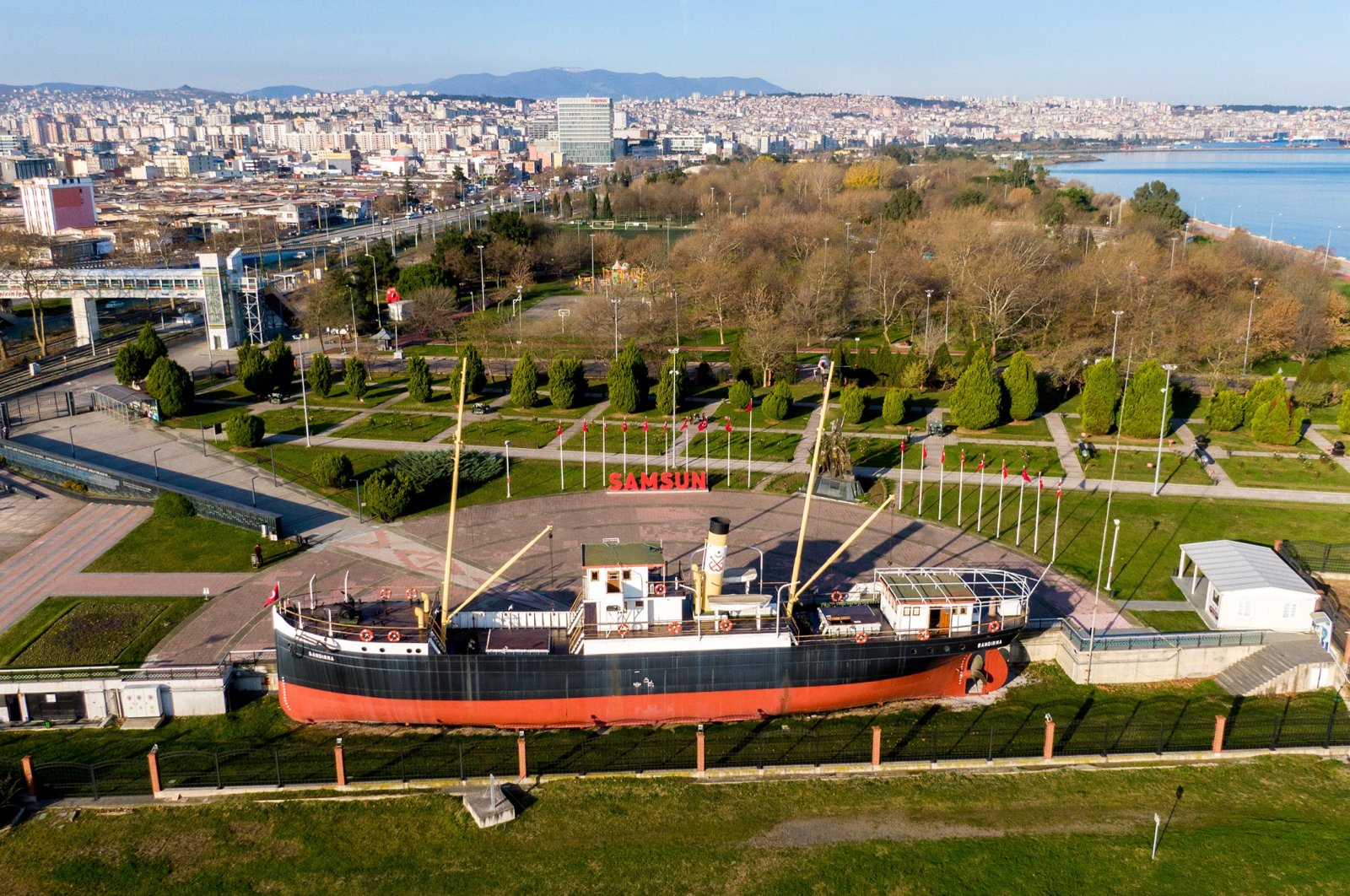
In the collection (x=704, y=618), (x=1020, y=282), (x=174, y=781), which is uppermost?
(x=1020, y=282)

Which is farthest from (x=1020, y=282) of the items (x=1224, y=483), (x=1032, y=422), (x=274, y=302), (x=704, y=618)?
(x=274, y=302)

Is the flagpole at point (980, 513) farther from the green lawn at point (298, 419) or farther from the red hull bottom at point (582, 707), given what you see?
the green lawn at point (298, 419)

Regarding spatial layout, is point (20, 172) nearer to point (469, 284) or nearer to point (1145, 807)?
point (469, 284)

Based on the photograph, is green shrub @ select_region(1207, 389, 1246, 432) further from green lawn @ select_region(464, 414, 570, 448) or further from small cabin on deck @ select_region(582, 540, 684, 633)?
small cabin on deck @ select_region(582, 540, 684, 633)

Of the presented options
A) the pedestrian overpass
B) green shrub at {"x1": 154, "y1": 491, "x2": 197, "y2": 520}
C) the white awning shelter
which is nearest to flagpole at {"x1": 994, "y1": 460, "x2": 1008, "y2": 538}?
the white awning shelter

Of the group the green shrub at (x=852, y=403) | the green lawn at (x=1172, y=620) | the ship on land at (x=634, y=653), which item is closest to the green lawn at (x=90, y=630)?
the ship on land at (x=634, y=653)

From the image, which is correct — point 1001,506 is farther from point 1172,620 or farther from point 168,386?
point 168,386
